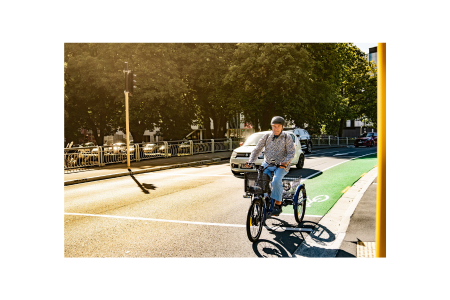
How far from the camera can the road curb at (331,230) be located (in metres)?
4.85

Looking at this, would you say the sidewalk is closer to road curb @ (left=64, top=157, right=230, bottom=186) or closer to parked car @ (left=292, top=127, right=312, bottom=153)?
road curb @ (left=64, top=157, right=230, bottom=186)

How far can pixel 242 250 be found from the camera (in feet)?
16.2

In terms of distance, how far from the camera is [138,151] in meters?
19.5

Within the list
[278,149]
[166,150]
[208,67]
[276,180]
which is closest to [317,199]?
[276,180]

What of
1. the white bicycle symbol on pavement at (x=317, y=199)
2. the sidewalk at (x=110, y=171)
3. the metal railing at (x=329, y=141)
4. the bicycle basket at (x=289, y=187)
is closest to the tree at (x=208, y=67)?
the sidewalk at (x=110, y=171)

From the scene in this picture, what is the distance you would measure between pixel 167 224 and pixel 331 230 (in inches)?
108

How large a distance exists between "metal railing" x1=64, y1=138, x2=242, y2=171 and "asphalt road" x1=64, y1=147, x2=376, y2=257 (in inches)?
220

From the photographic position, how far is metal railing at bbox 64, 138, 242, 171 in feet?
51.8

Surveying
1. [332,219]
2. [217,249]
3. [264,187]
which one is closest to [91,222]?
[217,249]

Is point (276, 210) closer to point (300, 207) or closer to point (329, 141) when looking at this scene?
point (300, 207)

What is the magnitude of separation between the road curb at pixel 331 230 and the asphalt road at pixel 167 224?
16 centimetres

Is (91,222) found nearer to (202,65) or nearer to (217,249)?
(217,249)
